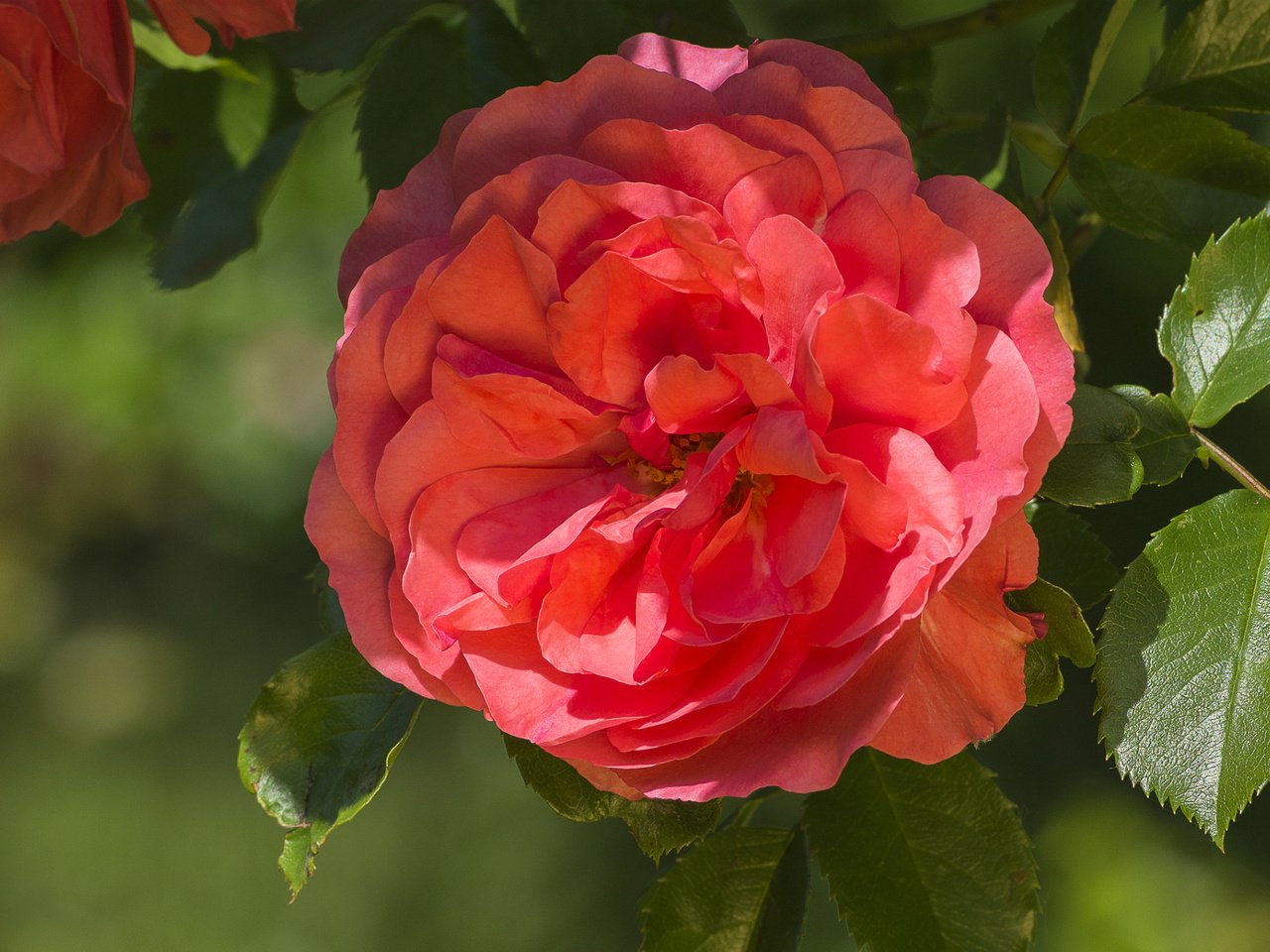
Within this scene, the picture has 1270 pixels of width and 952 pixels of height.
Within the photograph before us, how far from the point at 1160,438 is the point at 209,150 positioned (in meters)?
0.70

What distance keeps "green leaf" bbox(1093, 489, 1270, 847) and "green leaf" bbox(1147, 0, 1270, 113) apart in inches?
12.3

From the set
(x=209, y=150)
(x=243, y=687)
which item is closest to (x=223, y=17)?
(x=209, y=150)

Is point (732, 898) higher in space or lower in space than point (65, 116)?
lower

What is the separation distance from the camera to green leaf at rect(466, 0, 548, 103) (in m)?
0.87

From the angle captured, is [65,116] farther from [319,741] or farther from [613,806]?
[613,806]

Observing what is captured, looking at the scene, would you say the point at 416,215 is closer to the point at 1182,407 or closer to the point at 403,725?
the point at 403,725

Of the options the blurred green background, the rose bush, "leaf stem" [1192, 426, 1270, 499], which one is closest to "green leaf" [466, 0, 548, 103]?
the rose bush

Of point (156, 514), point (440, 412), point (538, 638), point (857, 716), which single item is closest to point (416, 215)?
point (440, 412)

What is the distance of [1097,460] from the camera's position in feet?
2.04

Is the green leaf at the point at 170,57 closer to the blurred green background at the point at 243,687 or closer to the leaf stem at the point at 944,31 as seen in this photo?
the leaf stem at the point at 944,31

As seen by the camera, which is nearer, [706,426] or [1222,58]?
[706,426]

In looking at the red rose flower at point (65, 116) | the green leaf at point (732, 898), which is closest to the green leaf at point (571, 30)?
the red rose flower at point (65, 116)

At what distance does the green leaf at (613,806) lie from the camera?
653 millimetres

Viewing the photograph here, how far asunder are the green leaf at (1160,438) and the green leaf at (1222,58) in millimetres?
214
